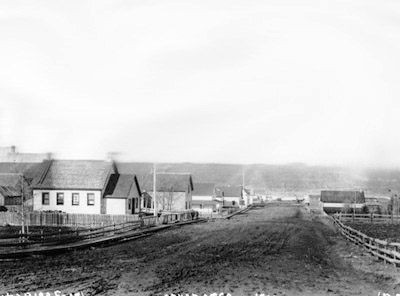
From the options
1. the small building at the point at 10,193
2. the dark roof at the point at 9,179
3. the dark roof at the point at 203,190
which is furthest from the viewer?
the dark roof at the point at 203,190

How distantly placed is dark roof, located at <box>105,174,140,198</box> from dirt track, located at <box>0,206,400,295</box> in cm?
2258

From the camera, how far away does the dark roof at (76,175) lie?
164 feet

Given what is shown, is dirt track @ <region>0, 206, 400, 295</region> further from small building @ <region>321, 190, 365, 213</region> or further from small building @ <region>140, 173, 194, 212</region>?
small building @ <region>321, 190, 365, 213</region>

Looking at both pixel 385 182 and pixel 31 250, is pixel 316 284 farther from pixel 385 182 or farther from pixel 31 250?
pixel 385 182

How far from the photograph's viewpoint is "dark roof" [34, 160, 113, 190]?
164ft

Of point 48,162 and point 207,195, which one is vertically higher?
point 48,162

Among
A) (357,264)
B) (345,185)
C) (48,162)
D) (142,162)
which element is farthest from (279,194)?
(357,264)

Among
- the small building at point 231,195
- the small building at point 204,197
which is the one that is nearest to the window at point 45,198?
the small building at point 204,197

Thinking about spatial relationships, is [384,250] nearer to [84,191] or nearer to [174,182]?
[84,191]

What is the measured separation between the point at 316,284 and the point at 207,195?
83.1 meters

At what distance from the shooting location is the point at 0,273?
16.8 m

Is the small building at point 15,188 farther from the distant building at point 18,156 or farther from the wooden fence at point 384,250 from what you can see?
the wooden fence at point 384,250

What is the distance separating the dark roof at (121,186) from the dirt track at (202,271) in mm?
22575

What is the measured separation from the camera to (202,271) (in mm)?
17625
